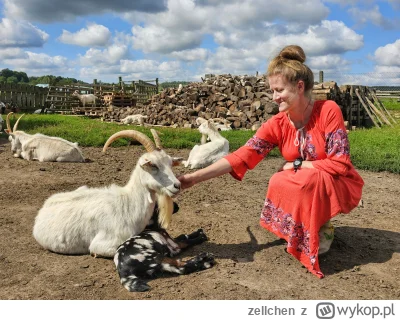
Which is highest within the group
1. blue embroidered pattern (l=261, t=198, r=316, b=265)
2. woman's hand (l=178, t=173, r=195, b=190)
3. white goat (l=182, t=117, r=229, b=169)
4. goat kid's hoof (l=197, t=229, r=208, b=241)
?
woman's hand (l=178, t=173, r=195, b=190)

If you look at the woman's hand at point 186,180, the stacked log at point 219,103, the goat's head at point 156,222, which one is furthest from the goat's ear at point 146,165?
the stacked log at point 219,103

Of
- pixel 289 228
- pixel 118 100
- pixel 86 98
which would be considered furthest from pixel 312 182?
pixel 86 98

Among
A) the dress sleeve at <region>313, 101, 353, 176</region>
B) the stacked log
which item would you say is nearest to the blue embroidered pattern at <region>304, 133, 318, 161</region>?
the dress sleeve at <region>313, 101, 353, 176</region>

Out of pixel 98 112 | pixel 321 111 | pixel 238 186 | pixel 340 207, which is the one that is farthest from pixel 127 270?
pixel 98 112

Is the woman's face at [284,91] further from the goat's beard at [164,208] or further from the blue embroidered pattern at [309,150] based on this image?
the goat's beard at [164,208]

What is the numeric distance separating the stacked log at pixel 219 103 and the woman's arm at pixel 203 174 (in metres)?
11.3

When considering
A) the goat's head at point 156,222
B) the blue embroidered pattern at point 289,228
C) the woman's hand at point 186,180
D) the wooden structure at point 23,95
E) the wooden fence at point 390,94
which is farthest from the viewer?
the wooden fence at point 390,94

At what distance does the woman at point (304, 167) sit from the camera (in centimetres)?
383

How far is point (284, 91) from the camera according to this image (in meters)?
3.85

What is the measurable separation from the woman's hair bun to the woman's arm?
3.77 feet

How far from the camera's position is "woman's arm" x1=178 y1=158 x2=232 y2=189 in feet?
13.3

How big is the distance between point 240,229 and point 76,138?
8.62m

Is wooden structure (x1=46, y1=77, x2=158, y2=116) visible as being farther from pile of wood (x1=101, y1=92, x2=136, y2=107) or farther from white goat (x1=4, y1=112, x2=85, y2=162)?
white goat (x1=4, y1=112, x2=85, y2=162)
